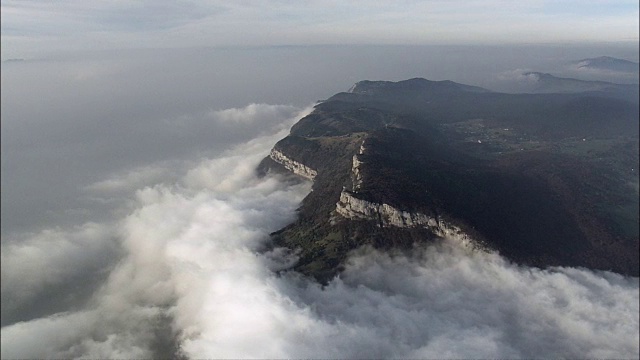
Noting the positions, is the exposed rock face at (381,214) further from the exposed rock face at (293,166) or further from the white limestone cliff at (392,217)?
the exposed rock face at (293,166)

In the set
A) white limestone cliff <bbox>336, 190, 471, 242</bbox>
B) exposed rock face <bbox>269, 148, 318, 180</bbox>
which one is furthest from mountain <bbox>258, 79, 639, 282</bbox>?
exposed rock face <bbox>269, 148, 318, 180</bbox>

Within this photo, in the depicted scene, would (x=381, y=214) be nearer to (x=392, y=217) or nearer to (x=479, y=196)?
(x=392, y=217)

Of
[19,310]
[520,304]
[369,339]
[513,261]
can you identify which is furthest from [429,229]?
[19,310]

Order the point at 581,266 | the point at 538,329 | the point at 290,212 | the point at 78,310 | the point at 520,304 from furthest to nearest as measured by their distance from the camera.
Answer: the point at 290,212 < the point at 78,310 < the point at 581,266 < the point at 520,304 < the point at 538,329

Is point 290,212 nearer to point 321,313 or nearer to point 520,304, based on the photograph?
point 321,313

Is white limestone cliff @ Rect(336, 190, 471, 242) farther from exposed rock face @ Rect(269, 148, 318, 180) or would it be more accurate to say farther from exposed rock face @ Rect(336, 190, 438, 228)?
exposed rock face @ Rect(269, 148, 318, 180)

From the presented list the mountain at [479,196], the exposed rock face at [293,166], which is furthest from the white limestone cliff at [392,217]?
the exposed rock face at [293,166]

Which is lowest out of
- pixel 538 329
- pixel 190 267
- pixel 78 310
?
pixel 78 310
